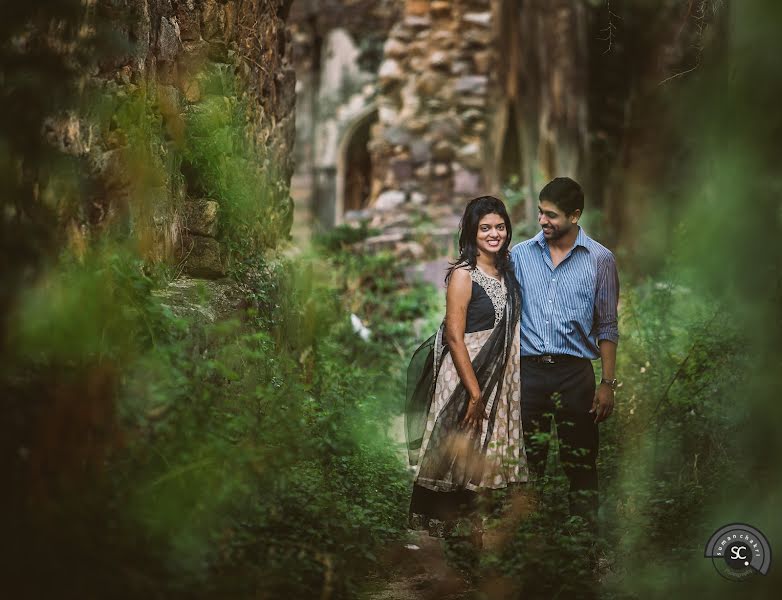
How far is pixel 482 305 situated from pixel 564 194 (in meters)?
0.58

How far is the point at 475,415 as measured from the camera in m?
3.79

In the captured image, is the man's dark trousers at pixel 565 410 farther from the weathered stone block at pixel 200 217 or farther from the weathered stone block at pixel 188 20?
the weathered stone block at pixel 188 20

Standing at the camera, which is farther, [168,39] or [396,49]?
[396,49]

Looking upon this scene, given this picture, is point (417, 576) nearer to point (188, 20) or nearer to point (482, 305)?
point (482, 305)

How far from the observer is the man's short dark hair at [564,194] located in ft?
12.8

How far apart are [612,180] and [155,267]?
6.80 meters

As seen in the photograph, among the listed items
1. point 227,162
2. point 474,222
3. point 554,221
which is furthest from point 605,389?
point 227,162

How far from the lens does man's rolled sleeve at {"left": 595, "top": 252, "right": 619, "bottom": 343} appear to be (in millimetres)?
3934

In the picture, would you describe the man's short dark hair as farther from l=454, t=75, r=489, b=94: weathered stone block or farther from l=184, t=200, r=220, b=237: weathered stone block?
l=454, t=75, r=489, b=94: weathered stone block

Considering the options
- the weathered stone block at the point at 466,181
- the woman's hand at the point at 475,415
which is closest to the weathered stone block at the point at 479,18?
the weathered stone block at the point at 466,181

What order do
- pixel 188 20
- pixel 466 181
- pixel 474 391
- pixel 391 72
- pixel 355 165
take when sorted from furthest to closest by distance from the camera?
1. pixel 355 165
2. pixel 391 72
3. pixel 466 181
4. pixel 188 20
5. pixel 474 391

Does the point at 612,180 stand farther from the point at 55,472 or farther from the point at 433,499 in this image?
the point at 55,472

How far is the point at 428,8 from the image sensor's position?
11.8 meters

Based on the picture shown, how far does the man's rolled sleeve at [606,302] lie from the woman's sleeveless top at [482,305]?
43 cm
